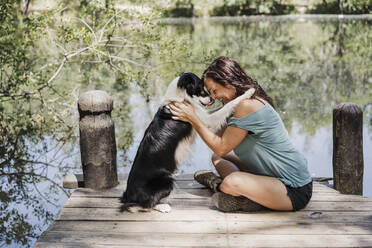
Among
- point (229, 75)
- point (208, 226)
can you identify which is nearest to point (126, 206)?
point (208, 226)

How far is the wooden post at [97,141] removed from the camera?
11.8 feet

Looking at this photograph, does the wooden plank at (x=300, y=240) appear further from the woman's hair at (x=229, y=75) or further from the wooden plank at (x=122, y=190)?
the woman's hair at (x=229, y=75)

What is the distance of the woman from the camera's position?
2.92 m

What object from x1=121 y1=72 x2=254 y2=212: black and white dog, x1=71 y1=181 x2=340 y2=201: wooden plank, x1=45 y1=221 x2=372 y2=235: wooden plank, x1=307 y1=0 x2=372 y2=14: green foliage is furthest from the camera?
x1=307 y1=0 x2=372 y2=14: green foliage

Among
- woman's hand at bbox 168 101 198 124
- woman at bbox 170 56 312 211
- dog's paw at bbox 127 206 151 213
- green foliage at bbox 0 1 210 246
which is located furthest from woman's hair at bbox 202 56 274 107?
green foliage at bbox 0 1 210 246

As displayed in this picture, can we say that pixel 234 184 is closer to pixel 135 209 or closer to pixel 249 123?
pixel 249 123

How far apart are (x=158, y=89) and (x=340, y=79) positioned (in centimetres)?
523

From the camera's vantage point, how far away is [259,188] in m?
2.92

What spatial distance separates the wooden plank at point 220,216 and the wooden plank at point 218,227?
0.20 feet

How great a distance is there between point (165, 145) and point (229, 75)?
0.71 metres

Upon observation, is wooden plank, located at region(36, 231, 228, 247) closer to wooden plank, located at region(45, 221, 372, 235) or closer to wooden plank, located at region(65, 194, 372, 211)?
wooden plank, located at region(45, 221, 372, 235)

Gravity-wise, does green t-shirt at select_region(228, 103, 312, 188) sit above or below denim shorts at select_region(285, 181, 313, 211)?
above

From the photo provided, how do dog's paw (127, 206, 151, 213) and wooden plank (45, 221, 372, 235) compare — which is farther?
dog's paw (127, 206, 151, 213)

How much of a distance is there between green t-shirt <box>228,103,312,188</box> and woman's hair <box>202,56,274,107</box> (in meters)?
0.19
